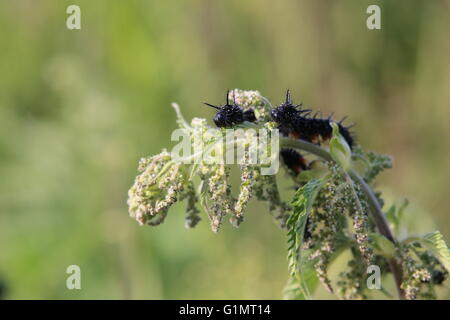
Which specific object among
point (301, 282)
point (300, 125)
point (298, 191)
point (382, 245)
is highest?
point (300, 125)

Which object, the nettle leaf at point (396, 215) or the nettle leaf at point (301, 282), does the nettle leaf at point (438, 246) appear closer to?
the nettle leaf at point (396, 215)

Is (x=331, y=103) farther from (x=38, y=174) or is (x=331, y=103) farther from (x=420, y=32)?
(x=38, y=174)

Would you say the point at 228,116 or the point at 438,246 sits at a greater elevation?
the point at 228,116

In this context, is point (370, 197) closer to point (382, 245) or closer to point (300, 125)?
point (382, 245)

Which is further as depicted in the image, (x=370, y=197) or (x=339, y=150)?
(x=370, y=197)

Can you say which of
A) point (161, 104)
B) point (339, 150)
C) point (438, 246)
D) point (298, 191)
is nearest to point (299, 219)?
point (298, 191)

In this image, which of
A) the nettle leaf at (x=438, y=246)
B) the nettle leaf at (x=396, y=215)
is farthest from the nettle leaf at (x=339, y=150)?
the nettle leaf at (x=396, y=215)

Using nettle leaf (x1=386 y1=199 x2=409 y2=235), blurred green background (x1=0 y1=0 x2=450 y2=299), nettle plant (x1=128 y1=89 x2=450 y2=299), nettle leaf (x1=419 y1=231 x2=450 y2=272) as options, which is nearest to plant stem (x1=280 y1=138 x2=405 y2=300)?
nettle plant (x1=128 y1=89 x2=450 y2=299)

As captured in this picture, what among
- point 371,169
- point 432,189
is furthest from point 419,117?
point 371,169
